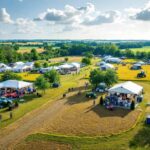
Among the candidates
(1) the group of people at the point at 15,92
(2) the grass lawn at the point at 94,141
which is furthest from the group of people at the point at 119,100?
(1) the group of people at the point at 15,92

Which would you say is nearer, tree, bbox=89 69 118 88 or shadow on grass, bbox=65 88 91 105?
shadow on grass, bbox=65 88 91 105

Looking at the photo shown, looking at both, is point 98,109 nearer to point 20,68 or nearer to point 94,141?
point 94,141

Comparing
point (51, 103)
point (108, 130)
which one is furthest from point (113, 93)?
point (108, 130)

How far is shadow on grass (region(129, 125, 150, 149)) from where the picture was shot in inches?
918

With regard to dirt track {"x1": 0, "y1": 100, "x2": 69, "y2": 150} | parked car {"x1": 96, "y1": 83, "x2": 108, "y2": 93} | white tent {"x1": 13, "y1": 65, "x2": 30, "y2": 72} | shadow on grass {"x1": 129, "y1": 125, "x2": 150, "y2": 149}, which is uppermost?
parked car {"x1": 96, "y1": 83, "x2": 108, "y2": 93}

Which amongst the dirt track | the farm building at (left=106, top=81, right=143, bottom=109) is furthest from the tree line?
the farm building at (left=106, top=81, right=143, bottom=109)

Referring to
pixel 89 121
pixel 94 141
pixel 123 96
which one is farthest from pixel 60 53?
pixel 94 141

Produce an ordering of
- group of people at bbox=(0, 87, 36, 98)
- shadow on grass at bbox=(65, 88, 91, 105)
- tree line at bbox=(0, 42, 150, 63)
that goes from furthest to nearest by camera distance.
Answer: tree line at bbox=(0, 42, 150, 63) → group of people at bbox=(0, 87, 36, 98) → shadow on grass at bbox=(65, 88, 91, 105)

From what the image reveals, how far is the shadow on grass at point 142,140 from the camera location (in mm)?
23312

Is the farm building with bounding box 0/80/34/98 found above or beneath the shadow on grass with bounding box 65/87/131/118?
above

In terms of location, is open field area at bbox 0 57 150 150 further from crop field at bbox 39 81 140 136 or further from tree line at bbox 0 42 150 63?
tree line at bbox 0 42 150 63

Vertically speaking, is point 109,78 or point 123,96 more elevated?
point 109,78

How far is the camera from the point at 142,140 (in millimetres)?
24578

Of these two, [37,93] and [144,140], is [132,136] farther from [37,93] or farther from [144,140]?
[37,93]
